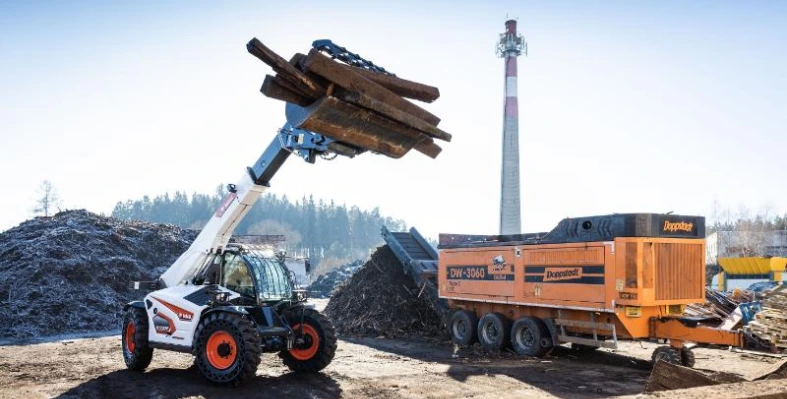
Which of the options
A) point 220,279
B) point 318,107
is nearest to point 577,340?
point 220,279

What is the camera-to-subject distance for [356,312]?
18.5 meters

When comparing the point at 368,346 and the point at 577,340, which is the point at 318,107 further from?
the point at 368,346

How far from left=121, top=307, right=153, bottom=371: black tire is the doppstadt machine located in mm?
7221

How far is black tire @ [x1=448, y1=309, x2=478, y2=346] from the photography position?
15.2m

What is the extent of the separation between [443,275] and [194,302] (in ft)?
25.0

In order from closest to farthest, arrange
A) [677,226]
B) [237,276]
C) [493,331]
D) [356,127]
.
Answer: [356,127]
[237,276]
[677,226]
[493,331]

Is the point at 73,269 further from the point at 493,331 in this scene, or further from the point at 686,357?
the point at 686,357

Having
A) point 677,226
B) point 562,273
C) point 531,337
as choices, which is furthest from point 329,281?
point 677,226

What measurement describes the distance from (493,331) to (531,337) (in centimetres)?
120

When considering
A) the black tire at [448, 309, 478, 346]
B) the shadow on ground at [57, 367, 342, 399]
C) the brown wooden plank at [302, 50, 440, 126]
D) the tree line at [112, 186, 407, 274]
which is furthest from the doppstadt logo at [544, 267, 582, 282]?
the tree line at [112, 186, 407, 274]

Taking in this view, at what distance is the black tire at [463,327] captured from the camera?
49.9 feet

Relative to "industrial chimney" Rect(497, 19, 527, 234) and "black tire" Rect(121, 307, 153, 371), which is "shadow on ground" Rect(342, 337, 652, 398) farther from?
"industrial chimney" Rect(497, 19, 527, 234)

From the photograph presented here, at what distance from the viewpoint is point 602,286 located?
1191 cm

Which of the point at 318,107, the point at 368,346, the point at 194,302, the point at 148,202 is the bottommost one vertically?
the point at 368,346
